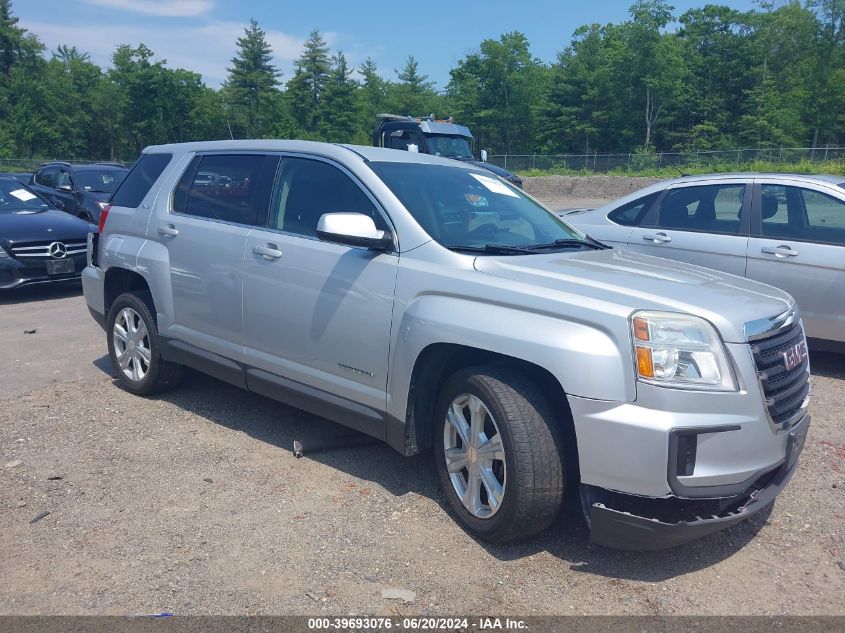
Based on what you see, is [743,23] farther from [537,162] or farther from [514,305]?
[514,305]

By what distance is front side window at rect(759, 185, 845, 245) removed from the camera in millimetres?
6316

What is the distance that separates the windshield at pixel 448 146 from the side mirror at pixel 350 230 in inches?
592

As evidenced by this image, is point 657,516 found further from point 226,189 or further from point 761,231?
point 761,231

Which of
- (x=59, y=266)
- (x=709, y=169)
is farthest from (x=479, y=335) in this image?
(x=709, y=169)

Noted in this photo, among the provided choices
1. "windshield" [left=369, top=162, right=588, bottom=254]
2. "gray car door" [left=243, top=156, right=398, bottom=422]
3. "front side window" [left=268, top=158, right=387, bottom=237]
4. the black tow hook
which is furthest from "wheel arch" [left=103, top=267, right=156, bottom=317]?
"windshield" [left=369, top=162, right=588, bottom=254]

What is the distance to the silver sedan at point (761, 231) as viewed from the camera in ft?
20.4

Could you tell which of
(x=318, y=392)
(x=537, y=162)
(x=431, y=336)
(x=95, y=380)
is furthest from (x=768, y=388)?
(x=537, y=162)

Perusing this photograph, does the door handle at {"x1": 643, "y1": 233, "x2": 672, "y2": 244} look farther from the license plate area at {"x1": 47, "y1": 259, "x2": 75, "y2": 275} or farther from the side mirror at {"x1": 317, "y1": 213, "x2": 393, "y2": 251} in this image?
the license plate area at {"x1": 47, "y1": 259, "x2": 75, "y2": 275}

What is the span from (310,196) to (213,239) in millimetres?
818

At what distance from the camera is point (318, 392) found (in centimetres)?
427

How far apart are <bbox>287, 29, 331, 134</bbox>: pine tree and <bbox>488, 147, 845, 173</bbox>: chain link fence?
2248 centimetres

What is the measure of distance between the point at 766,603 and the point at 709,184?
4723 millimetres

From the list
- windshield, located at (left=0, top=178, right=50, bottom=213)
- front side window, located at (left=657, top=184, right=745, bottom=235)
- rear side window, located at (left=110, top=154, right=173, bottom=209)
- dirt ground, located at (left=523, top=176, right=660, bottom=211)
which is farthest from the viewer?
dirt ground, located at (left=523, top=176, right=660, bottom=211)

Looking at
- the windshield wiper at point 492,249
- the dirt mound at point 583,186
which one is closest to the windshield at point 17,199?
the windshield wiper at point 492,249
